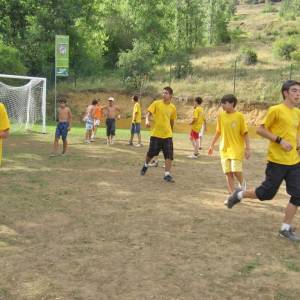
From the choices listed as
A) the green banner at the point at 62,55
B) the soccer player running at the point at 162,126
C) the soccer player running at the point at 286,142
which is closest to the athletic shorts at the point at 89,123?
the soccer player running at the point at 162,126

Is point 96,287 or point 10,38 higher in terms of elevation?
point 10,38

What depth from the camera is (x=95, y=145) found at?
16766 mm

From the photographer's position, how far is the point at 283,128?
608 cm

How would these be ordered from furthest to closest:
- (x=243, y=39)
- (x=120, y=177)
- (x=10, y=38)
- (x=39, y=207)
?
(x=243, y=39)
(x=10, y=38)
(x=120, y=177)
(x=39, y=207)

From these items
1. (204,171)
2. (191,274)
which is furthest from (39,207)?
(204,171)

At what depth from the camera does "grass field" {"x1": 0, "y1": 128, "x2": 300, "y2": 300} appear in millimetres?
4605

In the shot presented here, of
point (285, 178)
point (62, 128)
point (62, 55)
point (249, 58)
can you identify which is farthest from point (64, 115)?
point (249, 58)

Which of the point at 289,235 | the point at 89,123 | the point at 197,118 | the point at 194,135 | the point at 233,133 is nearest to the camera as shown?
the point at 289,235

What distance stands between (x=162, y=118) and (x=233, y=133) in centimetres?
245

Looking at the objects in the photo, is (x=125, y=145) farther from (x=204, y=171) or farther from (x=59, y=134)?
(x=204, y=171)

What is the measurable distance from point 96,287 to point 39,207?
336 cm

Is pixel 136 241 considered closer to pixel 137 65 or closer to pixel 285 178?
pixel 285 178

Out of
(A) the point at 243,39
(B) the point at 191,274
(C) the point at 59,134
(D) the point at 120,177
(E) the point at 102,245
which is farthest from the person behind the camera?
(A) the point at 243,39

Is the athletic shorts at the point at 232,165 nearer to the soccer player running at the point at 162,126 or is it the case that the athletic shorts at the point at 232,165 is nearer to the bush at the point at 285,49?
the soccer player running at the point at 162,126
